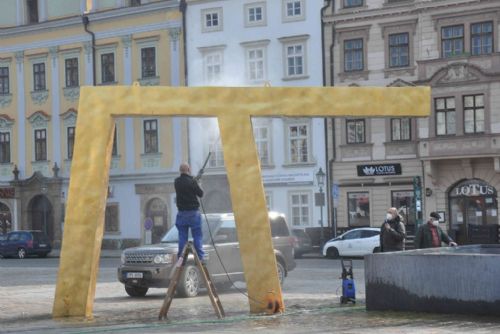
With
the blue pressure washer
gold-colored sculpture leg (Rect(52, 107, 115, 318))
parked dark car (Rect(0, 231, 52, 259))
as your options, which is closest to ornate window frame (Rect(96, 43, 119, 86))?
parked dark car (Rect(0, 231, 52, 259))

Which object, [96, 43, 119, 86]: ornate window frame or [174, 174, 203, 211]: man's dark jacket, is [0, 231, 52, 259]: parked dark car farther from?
[174, 174, 203, 211]: man's dark jacket

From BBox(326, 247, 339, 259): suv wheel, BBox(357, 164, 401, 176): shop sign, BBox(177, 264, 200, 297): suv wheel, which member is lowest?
BBox(326, 247, 339, 259): suv wheel

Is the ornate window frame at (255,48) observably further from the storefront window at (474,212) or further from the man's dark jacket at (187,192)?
the man's dark jacket at (187,192)

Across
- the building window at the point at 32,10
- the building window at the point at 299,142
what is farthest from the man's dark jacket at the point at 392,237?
the building window at the point at 32,10

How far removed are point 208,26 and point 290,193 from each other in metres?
8.88

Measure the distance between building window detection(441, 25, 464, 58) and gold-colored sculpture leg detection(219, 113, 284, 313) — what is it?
96.6ft

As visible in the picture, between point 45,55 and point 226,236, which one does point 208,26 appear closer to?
point 45,55

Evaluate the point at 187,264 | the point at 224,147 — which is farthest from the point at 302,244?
Result: the point at 224,147

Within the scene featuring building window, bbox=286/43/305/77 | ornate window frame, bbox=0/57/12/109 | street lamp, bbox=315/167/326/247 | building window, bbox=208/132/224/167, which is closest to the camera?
building window, bbox=208/132/224/167

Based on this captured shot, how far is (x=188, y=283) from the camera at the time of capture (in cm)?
2136

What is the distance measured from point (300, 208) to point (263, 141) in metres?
3.40

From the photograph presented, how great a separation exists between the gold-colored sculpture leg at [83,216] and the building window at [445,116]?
2991cm

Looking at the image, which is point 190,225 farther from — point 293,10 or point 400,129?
point 293,10

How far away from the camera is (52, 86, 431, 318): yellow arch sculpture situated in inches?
642
